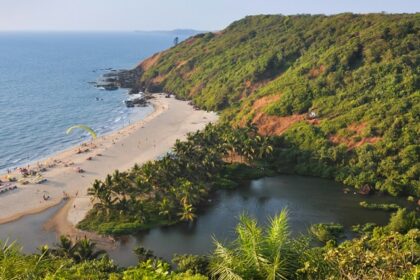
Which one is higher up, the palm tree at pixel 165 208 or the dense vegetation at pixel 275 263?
the dense vegetation at pixel 275 263

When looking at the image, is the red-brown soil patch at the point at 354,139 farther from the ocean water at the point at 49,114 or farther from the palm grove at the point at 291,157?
the ocean water at the point at 49,114

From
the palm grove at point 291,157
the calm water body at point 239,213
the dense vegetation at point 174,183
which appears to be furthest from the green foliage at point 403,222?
the dense vegetation at point 174,183

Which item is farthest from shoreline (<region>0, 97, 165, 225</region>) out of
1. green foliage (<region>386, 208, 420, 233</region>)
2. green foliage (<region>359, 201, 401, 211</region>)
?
green foliage (<region>386, 208, 420, 233</region>)

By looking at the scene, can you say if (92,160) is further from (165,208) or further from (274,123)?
(274,123)

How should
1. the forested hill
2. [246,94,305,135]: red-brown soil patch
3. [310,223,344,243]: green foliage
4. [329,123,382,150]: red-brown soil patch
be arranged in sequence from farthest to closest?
[246,94,305,135]: red-brown soil patch → [329,123,382,150]: red-brown soil patch → the forested hill → [310,223,344,243]: green foliage

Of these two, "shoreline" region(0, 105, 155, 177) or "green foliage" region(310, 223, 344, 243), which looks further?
"shoreline" region(0, 105, 155, 177)

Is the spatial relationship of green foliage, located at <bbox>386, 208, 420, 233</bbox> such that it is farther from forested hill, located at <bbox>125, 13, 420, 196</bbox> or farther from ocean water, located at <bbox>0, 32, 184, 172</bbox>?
ocean water, located at <bbox>0, 32, 184, 172</bbox>

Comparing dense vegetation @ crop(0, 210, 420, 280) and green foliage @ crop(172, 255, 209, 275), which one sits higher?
dense vegetation @ crop(0, 210, 420, 280)

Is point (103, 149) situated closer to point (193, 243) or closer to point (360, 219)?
point (193, 243)
